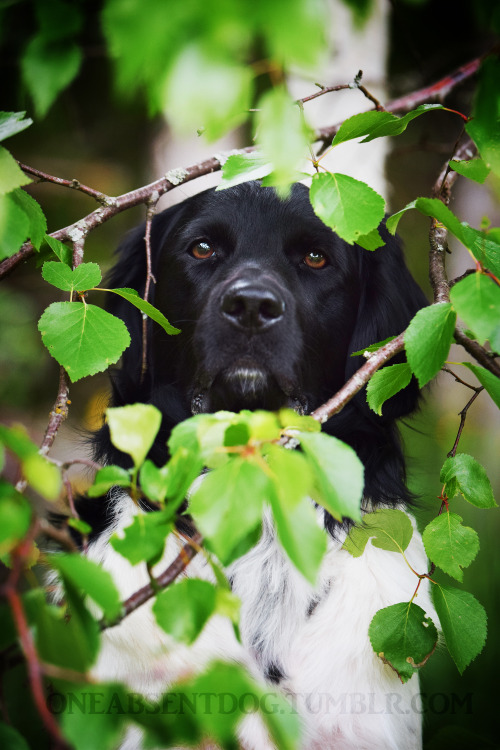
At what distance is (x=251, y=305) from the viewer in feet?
5.06

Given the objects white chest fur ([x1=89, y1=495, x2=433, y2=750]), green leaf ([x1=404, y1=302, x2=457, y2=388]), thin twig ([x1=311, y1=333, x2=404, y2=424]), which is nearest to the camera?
green leaf ([x1=404, y1=302, x2=457, y2=388])

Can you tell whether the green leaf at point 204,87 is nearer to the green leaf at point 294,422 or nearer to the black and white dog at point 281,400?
the green leaf at point 294,422

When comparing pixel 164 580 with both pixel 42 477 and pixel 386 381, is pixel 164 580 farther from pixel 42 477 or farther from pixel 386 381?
pixel 386 381

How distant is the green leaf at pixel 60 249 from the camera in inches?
53.0

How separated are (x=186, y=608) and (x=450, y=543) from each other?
0.67 metres

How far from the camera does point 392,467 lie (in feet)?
6.29

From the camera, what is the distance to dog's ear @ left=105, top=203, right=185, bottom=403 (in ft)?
6.77

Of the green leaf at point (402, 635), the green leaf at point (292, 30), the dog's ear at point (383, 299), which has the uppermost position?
the green leaf at point (292, 30)

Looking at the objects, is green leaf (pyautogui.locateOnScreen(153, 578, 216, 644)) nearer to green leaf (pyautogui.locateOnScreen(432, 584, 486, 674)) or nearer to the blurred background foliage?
green leaf (pyautogui.locateOnScreen(432, 584, 486, 674))

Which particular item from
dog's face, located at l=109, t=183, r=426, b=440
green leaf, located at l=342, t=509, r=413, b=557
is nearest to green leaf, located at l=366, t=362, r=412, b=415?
green leaf, located at l=342, t=509, r=413, b=557

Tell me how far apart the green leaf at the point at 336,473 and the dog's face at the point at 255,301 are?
807mm

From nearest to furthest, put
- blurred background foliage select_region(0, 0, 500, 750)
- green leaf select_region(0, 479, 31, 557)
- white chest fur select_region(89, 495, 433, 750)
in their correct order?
green leaf select_region(0, 479, 31, 557)
white chest fur select_region(89, 495, 433, 750)
blurred background foliage select_region(0, 0, 500, 750)

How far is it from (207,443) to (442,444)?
3.03 metres

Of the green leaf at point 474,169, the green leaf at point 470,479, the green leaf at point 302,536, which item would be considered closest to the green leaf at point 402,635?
the green leaf at point 470,479
